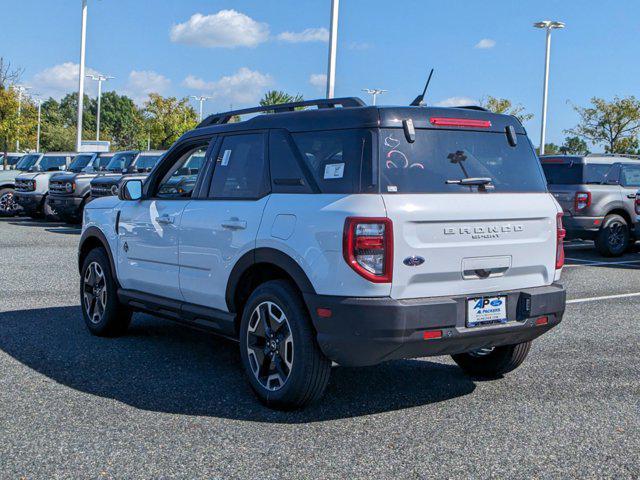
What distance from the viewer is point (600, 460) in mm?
4426

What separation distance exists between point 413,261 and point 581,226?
11.6m

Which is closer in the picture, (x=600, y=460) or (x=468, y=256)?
(x=600, y=460)

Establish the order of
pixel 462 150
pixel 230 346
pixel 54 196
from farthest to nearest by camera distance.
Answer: pixel 54 196, pixel 230 346, pixel 462 150

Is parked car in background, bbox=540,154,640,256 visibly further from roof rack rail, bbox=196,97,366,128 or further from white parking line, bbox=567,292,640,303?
roof rack rail, bbox=196,97,366,128

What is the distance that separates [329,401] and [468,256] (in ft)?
4.41

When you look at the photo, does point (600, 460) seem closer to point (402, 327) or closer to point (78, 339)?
point (402, 327)

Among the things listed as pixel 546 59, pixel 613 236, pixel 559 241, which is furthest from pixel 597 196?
pixel 546 59

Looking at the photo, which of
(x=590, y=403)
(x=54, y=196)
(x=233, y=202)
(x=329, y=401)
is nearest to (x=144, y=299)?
(x=233, y=202)

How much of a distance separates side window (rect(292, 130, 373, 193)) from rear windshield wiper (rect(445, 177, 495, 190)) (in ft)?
1.86

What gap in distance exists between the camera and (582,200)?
15.4m

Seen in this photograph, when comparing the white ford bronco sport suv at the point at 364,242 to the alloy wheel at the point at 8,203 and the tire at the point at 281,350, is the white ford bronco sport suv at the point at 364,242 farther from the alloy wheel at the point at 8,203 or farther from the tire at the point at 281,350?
the alloy wheel at the point at 8,203

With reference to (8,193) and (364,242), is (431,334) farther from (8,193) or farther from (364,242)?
(8,193)

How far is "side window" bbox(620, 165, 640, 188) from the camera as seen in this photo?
16031 millimetres

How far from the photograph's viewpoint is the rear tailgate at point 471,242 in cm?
473
